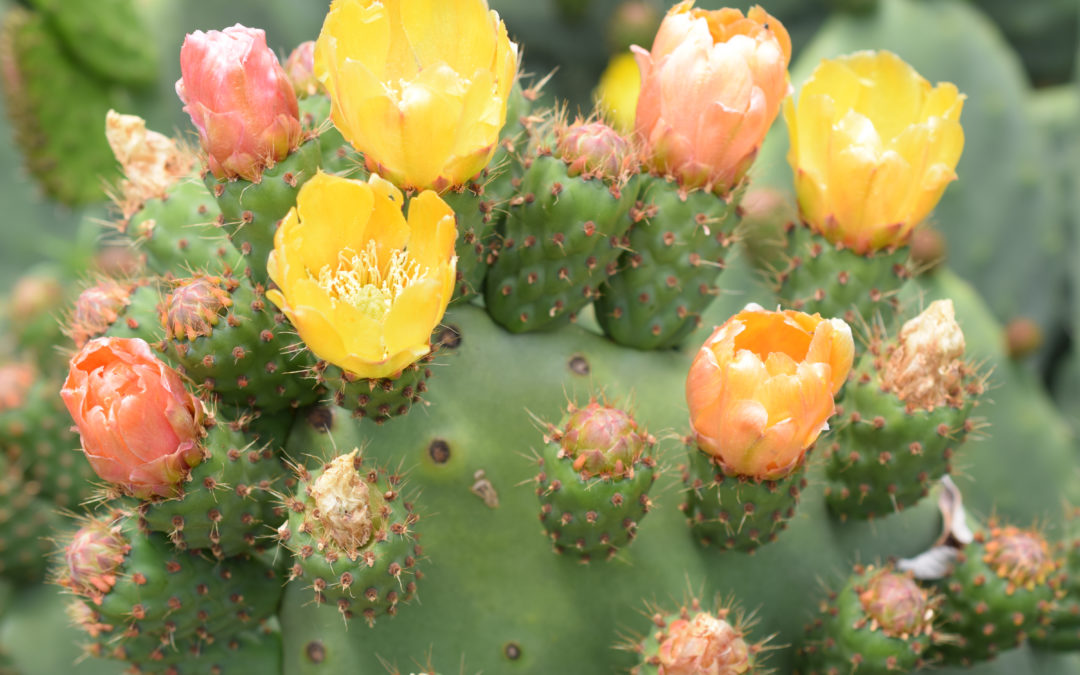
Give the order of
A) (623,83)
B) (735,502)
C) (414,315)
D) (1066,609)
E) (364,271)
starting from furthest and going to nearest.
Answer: (623,83) < (1066,609) < (735,502) < (364,271) < (414,315)

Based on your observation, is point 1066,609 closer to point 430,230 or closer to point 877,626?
point 877,626

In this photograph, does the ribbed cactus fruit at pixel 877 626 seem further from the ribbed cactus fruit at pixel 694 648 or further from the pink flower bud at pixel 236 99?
the pink flower bud at pixel 236 99

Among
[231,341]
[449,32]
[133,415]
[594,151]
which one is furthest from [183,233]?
[594,151]

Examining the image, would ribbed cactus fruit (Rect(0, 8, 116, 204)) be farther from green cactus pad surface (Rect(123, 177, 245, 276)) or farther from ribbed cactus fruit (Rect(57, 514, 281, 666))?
ribbed cactus fruit (Rect(57, 514, 281, 666))

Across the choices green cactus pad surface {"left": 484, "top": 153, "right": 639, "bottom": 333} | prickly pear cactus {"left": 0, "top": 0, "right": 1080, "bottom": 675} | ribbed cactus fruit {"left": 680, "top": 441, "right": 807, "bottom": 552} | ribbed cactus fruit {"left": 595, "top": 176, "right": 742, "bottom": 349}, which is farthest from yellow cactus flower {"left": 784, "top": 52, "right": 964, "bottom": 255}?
ribbed cactus fruit {"left": 680, "top": 441, "right": 807, "bottom": 552}

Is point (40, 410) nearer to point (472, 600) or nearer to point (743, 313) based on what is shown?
point (472, 600)

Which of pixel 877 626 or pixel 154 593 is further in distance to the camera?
pixel 877 626
